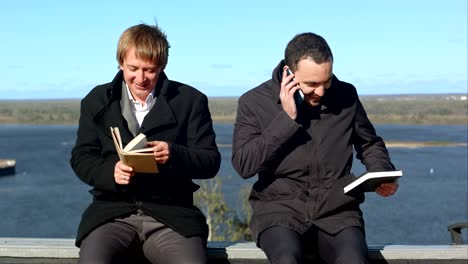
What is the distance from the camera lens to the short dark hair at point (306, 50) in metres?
3.33

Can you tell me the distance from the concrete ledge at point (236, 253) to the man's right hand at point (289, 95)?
647 millimetres

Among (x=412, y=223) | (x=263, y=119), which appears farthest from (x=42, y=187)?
(x=263, y=119)

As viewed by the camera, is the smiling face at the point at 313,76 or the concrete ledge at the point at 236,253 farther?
the concrete ledge at the point at 236,253

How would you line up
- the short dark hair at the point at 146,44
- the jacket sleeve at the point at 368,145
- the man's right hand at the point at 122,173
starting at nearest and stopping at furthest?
the man's right hand at the point at 122,173, the short dark hair at the point at 146,44, the jacket sleeve at the point at 368,145

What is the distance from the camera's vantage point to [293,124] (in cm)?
338

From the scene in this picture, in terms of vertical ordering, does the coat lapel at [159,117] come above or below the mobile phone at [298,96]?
below

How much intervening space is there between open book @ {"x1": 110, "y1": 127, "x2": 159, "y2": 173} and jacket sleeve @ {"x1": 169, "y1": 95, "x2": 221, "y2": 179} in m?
0.16

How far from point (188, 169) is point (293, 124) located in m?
0.50

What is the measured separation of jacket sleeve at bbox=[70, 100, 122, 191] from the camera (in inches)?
129

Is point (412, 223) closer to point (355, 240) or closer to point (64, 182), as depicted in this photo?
point (64, 182)

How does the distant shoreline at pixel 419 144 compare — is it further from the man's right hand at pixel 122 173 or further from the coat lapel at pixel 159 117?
the man's right hand at pixel 122 173

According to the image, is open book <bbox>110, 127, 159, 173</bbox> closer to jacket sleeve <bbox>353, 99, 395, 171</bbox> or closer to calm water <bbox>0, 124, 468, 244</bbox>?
jacket sleeve <bbox>353, 99, 395, 171</bbox>

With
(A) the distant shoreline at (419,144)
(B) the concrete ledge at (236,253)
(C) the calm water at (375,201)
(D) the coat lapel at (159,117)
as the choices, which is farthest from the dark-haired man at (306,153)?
(A) the distant shoreline at (419,144)

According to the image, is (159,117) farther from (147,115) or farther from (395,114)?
(395,114)
